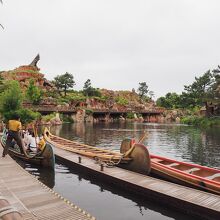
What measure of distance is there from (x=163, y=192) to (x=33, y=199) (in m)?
4.90

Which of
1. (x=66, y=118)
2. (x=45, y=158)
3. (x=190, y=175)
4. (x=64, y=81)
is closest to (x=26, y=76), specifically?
(x=64, y=81)

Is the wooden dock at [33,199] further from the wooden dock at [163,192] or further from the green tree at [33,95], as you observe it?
the green tree at [33,95]

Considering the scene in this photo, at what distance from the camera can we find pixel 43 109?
2749 inches

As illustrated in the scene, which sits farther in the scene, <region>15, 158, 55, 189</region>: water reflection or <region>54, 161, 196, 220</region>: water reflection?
<region>15, 158, 55, 189</region>: water reflection

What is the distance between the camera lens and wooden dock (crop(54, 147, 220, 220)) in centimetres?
931

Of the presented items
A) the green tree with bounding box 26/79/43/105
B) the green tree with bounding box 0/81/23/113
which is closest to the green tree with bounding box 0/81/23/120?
the green tree with bounding box 0/81/23/113

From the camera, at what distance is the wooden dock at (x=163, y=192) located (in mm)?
9312

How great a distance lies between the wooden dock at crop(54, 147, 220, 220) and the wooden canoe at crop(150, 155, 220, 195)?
0.84m

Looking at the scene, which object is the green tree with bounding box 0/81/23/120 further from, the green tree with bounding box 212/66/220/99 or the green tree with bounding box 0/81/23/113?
the green tree with bounding box 212/66/220/99

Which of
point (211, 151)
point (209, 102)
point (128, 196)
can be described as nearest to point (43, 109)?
point (209, 102)

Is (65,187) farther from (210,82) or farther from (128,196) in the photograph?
(210,82)

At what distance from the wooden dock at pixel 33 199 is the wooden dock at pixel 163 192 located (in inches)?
148

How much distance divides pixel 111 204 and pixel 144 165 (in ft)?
12.0

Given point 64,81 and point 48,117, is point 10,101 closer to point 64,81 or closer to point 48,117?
point 48,117
